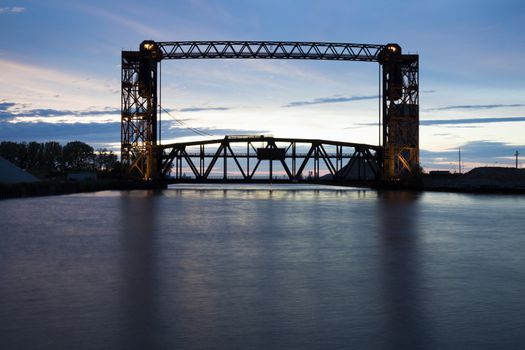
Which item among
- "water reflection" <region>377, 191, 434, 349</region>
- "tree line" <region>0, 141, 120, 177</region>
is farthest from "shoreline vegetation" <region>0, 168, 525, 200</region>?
"tree line" <region>0, 141, 120, 177</region>

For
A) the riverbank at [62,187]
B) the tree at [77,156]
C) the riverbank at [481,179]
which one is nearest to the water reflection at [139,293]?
the riverbank at [62,187]

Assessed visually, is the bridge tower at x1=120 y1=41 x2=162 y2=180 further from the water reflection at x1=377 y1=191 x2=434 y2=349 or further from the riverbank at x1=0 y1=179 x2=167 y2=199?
the water reflection at x1=377 y1=191 x2=434 y2=349

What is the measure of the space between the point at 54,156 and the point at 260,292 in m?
164

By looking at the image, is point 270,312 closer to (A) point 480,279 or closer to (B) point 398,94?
(A) point 480,279

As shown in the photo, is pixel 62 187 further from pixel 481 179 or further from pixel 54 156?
pixel 54 156

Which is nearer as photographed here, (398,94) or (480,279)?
(480,279)

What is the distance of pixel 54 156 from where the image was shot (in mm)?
164625

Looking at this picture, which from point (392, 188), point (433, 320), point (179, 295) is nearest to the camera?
point (433, 320)

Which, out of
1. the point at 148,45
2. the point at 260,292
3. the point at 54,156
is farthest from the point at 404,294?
the point at 54,156

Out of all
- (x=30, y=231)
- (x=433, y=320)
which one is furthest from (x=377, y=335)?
(x=30, y=231)

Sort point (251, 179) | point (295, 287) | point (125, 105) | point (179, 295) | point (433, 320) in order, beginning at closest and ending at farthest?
point (433, 320) < point (179, 295) < point (295, 287) < point (125, 105) < point (251, 179)

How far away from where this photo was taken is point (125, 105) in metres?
78.1

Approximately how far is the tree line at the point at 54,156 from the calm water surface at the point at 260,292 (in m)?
130

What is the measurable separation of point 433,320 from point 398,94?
240ft
